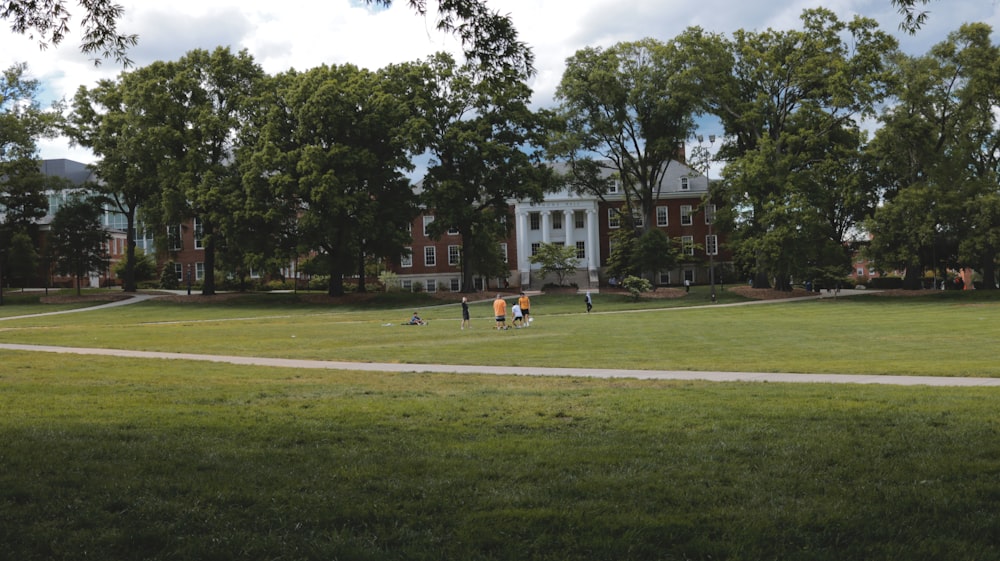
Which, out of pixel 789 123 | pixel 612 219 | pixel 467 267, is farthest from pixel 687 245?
pixel 467 267

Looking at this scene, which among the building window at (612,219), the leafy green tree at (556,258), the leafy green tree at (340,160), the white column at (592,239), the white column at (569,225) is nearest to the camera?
the leafy green tree at (340,160)

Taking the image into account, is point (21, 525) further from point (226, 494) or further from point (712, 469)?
point (712, 469)

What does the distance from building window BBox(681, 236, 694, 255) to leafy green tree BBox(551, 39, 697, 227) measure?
13440 mm

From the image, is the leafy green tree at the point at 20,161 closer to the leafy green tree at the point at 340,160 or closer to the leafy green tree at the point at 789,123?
the leafy green tree at the point at 340,160

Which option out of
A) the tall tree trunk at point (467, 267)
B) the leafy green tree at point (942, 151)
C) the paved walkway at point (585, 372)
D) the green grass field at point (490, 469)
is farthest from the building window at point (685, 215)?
the green grass field at point (490, 469)

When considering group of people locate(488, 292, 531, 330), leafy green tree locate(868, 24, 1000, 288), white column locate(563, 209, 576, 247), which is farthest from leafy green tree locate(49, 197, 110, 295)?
leafy green tree locate(868, 24, 1000, 288)

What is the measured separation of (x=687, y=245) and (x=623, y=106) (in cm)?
1963

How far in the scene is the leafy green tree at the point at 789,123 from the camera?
50312 mm

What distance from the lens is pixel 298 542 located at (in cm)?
443

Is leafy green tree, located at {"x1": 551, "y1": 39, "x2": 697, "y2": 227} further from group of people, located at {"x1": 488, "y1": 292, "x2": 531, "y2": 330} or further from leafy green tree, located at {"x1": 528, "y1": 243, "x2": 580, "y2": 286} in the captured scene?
group of people, located at {"x1": 488, "y1": 292, "x2": 531, "y2": 330}

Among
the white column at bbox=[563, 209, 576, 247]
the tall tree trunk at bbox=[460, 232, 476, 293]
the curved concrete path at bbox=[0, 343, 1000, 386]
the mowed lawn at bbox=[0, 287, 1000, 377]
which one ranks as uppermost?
the white column at bbox=[563, 209, 576, 247]

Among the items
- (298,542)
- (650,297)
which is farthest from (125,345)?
(650,297)

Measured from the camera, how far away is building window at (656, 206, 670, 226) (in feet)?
256

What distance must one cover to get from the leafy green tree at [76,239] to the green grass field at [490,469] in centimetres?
5193
